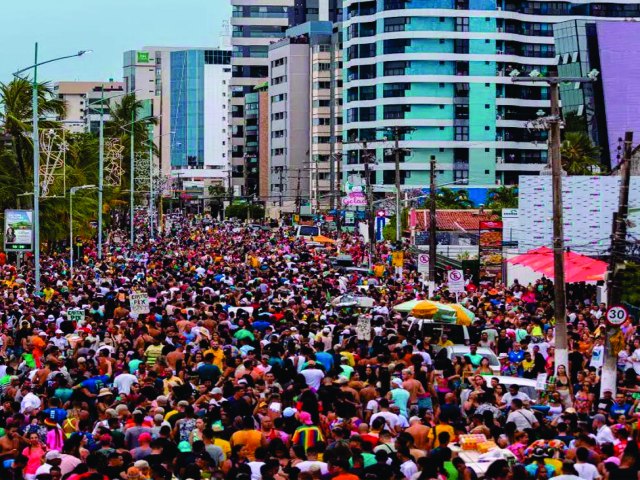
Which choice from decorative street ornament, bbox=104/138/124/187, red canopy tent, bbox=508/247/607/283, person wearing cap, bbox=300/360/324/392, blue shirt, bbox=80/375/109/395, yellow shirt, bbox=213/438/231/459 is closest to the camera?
yellow shirt, bbox=213/438/231/459

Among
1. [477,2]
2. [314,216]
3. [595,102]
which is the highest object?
[477,2]

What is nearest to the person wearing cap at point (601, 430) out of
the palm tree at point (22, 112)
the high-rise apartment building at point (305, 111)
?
the palm tree at point (22, 112)

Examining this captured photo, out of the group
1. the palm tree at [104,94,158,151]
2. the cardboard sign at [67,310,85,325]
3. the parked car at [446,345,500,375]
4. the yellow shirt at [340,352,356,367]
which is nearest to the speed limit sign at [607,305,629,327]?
the parked car at [446,345,500,375]

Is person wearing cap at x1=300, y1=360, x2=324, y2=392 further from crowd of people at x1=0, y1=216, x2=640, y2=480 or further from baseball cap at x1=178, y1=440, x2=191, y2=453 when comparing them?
baseball cap at x1=178, y1=440, x2=191, y2=453

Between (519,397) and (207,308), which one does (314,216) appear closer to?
(207,308)

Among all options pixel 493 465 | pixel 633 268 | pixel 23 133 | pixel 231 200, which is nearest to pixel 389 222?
pixel 23 133

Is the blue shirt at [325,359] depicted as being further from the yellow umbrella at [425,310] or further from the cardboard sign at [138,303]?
the cardboard sign at [138,303]
